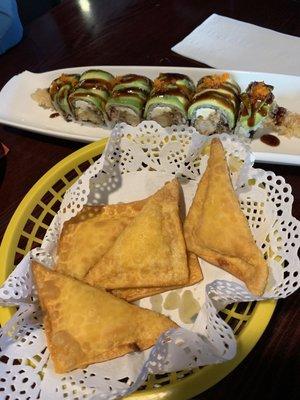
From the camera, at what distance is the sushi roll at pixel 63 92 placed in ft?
5.84

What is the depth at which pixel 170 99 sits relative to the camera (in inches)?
63.2

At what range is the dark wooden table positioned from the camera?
1623mm

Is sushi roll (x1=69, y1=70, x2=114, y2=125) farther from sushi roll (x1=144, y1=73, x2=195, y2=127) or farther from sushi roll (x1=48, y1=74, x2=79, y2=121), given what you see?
sushi roll (x1=144, y1=73, x2=195, y2=127)

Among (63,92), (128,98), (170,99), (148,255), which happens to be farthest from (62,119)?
(148,255)

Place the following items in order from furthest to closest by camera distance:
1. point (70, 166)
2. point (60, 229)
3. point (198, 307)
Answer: point (70, 166), point (60, 229), point (198, 307)

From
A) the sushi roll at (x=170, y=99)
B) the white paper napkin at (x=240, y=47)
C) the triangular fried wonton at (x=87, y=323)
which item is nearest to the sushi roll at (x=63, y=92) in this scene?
the sushi roll at (x=170, y=99)

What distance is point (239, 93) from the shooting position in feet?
5.29

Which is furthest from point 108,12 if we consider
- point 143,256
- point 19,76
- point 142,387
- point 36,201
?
point 142,387

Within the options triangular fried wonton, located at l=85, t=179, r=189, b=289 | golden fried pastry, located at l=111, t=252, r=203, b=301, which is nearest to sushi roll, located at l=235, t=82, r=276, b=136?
triangular fried wonton, located at l=85, t=179, r=189, b=289

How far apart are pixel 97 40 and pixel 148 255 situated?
1541mm

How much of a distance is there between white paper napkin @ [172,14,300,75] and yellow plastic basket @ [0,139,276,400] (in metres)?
0.84

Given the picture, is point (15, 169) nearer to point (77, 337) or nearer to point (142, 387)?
point (77, 337)

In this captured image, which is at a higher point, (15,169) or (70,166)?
(70,166)

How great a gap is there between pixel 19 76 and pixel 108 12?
2.41ft
